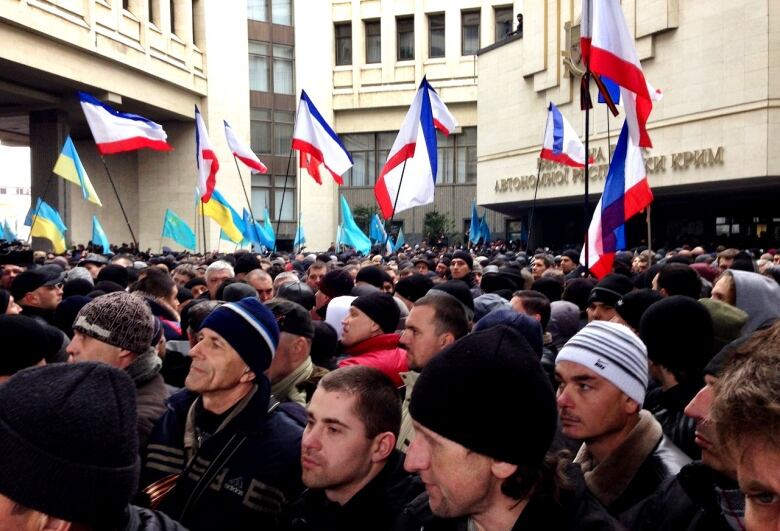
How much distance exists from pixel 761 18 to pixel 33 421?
22.4 m

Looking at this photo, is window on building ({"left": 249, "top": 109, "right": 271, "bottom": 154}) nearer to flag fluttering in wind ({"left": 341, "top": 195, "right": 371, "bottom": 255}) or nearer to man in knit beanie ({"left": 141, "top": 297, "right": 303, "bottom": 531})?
flag fluttering in wind ({"left": 341, "top": 195, "right": 371, "bottom": 255})

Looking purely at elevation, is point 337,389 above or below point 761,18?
below

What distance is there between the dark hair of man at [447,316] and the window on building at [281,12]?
3921 cm

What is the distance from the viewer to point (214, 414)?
335 centimetres

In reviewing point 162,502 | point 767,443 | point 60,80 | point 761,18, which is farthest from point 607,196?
point 60,80

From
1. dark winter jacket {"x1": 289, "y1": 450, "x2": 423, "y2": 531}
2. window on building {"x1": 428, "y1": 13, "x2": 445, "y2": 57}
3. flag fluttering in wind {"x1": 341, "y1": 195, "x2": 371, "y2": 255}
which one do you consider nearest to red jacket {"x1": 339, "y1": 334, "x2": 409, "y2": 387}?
dark winter jacket {"x1": 289, "y1": 450, "x2": 423, "y2": 531}

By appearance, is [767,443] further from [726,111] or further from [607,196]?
[726,111]

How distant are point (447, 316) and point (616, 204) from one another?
5093mm

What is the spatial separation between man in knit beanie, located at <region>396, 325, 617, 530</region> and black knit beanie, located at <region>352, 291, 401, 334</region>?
2.76m

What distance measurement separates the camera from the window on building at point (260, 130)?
134 feet

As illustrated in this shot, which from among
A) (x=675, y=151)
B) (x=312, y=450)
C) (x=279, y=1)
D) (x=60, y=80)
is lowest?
(x=312, y=450)

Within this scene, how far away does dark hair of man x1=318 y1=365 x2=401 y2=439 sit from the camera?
292 centimetres

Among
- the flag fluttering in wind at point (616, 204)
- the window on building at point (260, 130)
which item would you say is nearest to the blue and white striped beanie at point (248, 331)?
the flag fluttering in wind at point (616, 204)

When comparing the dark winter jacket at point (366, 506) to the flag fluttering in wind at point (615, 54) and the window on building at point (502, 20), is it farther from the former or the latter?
the window on building at point (502, 20)
